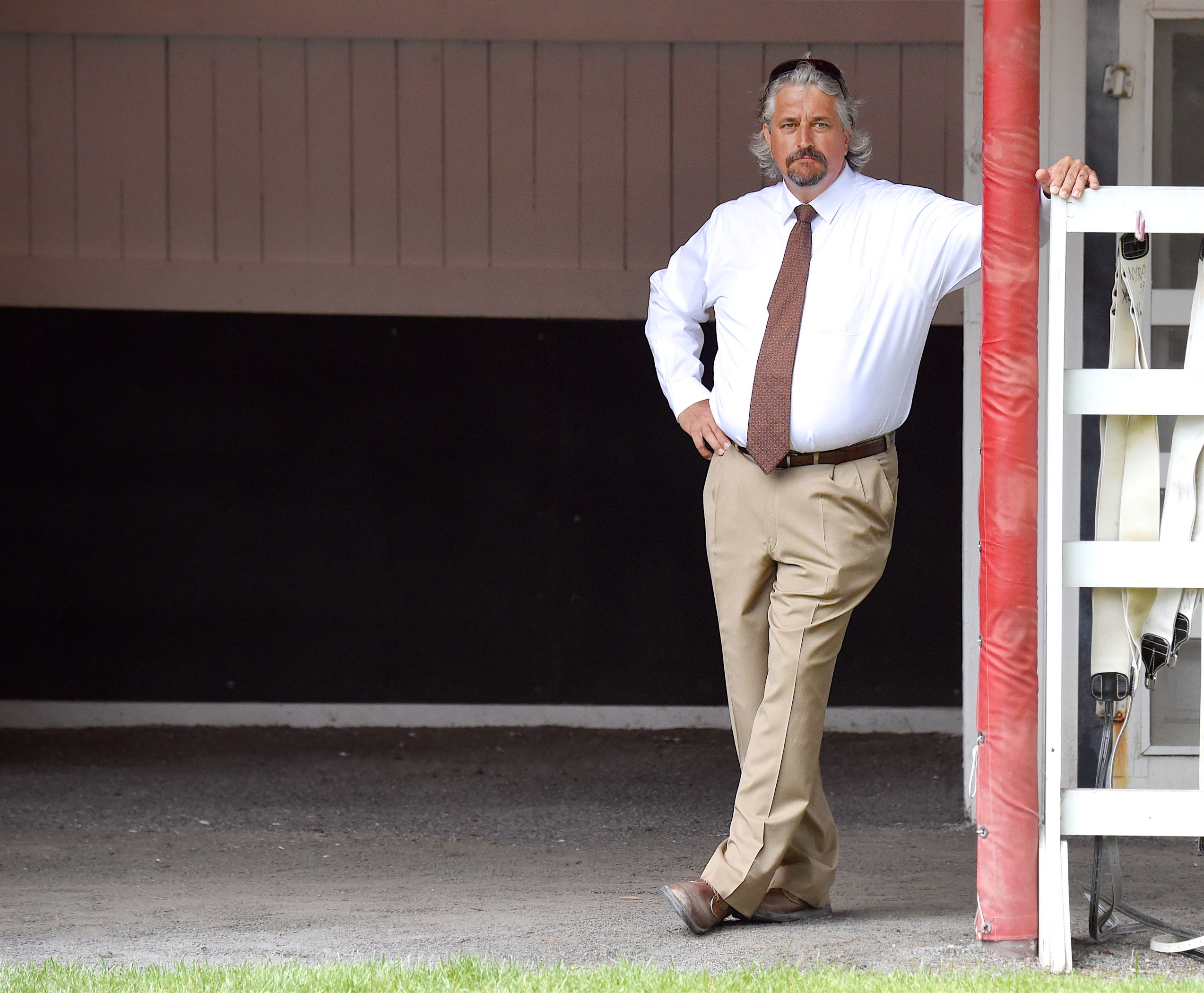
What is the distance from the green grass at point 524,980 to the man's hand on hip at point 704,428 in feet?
3.70

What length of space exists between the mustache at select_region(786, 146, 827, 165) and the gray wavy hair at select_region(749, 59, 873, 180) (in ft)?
0.24

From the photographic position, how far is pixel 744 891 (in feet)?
10.7

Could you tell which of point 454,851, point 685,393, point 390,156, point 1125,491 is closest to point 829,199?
point 685,393

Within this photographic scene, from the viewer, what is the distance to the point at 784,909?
3434 millimetres

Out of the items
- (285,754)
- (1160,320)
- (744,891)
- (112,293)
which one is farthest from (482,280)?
(744,891)

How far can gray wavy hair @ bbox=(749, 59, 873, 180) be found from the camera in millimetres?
3338

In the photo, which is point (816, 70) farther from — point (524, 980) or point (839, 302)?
point (524, 980)

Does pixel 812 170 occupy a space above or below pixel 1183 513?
above

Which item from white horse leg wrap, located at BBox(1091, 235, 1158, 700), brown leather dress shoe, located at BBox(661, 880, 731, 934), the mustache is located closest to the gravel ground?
brown leather dress shoe, located at BBox(661, 880, 731, 934)

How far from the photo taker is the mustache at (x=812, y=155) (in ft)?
10.9

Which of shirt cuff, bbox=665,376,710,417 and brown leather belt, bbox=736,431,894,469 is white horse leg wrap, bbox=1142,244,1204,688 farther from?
shirt cuff, bbox=665,376,710,417

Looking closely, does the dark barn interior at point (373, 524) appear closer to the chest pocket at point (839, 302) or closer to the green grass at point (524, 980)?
the chest pocket at point (839, 302)

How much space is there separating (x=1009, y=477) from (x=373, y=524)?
166 inches

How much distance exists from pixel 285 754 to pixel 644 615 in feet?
5.53
